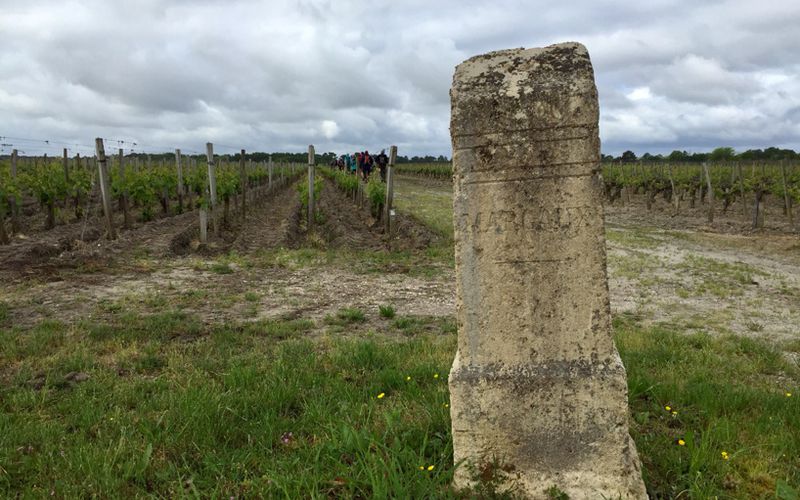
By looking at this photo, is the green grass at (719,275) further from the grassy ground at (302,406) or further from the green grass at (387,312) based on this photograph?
the green grass at (387,312)

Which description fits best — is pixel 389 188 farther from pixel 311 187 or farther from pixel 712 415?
pixel 712 415

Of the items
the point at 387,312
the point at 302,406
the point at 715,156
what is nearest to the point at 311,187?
the point at 387,312

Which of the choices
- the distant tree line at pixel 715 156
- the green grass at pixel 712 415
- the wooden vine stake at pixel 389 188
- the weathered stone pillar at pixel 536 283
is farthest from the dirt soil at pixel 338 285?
the distant tree line at pixel 715 156

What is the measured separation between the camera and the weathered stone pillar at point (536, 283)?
2.55 metres

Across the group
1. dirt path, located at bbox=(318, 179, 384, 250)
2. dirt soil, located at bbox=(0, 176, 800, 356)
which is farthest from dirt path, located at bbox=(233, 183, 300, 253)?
dirt path, located at bbox=(318, 179, 384, 250)

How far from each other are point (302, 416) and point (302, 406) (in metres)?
0.20

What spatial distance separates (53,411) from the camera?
3.74m

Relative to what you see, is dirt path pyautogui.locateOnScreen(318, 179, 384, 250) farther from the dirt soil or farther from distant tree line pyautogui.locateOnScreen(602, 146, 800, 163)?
distant tree line pyautogui.locateOnScreen(602, 146, 800, 163)

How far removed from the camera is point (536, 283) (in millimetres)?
2621

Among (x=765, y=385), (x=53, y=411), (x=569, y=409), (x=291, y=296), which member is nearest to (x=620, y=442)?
(x=569, y=409)

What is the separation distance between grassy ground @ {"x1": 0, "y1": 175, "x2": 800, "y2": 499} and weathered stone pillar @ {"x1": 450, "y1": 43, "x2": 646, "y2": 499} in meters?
0.33

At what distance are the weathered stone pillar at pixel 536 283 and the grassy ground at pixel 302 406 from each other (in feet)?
1.08

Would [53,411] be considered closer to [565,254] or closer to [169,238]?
[565,254]

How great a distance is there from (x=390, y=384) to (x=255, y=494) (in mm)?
1546
